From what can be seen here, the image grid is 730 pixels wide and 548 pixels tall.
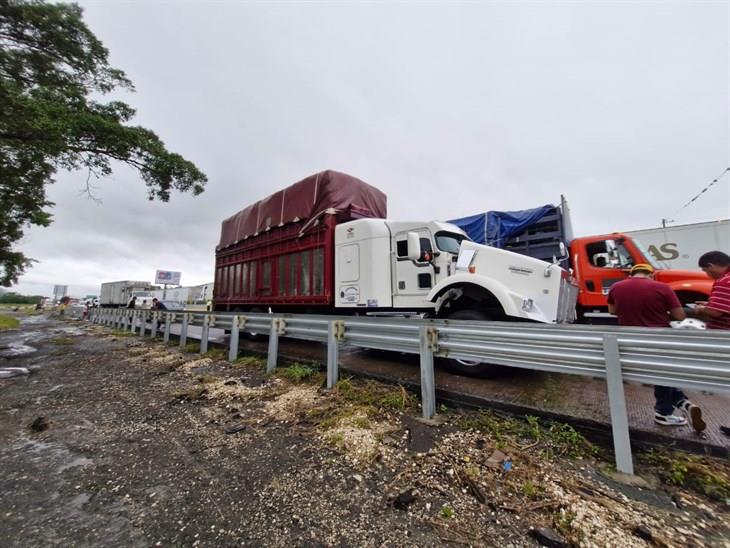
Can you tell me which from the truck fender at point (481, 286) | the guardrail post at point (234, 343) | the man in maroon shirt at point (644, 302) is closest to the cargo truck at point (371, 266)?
the truck fender at point (481, 286)

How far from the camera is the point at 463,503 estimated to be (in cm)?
163

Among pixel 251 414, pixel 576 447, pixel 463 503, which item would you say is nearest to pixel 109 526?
pixel 251 414

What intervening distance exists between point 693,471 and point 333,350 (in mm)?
3069

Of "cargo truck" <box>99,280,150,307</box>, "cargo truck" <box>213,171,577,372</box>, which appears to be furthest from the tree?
"cargo truck" <box>99,280,150,307</box>

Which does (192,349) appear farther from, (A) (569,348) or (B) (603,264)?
(B) (603,264)

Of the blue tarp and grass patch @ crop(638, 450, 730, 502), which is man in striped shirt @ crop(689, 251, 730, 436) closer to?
grass patch @ crop(638, 450, 730, 502)

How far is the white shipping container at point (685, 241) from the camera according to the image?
23.6 ft

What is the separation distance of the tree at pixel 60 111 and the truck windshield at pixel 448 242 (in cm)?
787

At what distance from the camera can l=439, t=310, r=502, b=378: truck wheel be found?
142 inches

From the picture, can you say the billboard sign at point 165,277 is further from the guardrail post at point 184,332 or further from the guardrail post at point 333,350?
the guardrail post at point 333,350

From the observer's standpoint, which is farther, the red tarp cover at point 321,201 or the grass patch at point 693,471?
the red tarp cover at point 321,201

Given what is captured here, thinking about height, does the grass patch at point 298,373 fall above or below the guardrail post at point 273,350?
below

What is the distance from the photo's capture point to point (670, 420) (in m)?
2.27

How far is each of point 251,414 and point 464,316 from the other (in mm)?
2919
